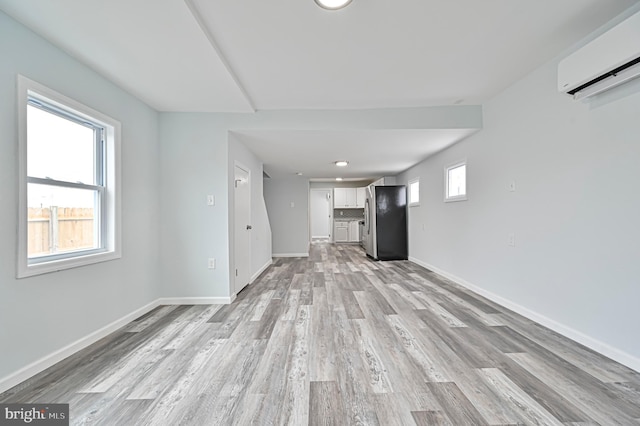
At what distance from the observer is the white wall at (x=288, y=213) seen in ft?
24.1

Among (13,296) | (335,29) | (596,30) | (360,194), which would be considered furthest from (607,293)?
(360,194)

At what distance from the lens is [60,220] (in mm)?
2199

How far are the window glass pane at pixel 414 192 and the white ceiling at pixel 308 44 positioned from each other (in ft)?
9.49

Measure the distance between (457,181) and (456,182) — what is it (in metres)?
0.03

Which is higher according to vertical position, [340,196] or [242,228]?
[340,196]

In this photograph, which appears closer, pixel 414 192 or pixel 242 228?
pixel 242 228

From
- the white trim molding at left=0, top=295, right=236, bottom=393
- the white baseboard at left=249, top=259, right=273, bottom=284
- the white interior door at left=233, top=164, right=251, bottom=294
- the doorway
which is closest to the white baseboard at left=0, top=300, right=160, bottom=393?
the white trim molding at left=0, top=295, right=236, bottom=393

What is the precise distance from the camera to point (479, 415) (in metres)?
1.46

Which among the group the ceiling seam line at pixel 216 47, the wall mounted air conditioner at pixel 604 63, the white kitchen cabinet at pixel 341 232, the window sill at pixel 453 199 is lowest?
the white kitchen cabinet at pixel 341 232

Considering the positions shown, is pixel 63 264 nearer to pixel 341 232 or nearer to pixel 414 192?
pixel 414 192

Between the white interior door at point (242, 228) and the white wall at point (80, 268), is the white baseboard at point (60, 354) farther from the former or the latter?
the white interior door at point (242, 228)

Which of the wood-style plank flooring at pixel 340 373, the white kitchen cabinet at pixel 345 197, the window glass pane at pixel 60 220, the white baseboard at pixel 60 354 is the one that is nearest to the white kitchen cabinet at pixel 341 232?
the white kitchen cabinet at pixel 345 197

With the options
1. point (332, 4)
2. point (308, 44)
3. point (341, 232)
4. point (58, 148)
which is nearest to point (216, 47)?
point (308, 44)

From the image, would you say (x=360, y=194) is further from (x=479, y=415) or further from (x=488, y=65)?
(x=479, y=415)
